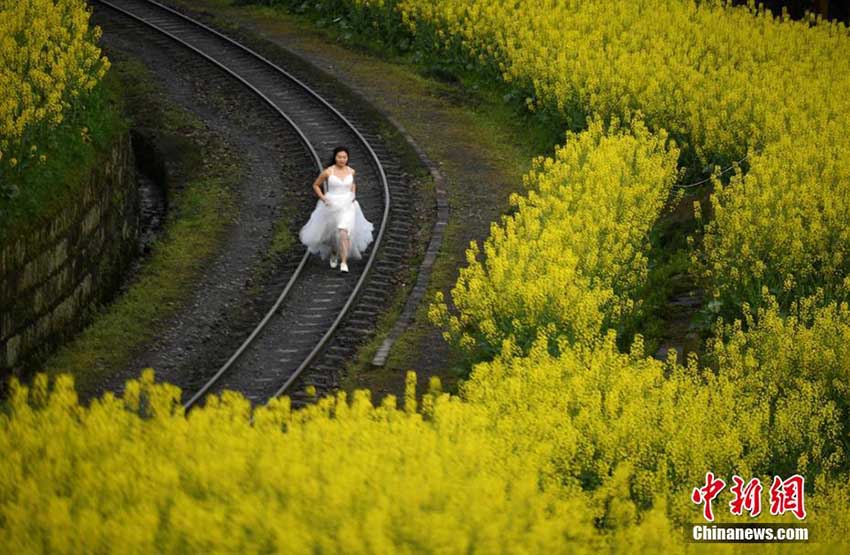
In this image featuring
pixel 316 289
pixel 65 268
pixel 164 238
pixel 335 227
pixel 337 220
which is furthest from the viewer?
pixel 164 238

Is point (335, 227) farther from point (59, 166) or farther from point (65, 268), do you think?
point (59, 166)

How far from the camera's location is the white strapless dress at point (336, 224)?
2195 cm

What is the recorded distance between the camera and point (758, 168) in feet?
69.7

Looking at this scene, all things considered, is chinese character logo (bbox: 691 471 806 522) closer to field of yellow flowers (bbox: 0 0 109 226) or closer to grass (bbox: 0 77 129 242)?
grass (bbox: 0 77 129 242)

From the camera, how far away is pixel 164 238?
24031mm

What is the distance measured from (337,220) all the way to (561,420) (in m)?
9.35

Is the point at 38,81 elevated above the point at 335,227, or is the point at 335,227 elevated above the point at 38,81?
the point at 38,81

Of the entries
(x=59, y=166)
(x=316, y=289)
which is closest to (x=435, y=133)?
(x=316, y=289)

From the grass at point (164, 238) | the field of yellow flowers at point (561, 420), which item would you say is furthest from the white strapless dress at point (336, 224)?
the field of yellow flowers at point (561, 420)

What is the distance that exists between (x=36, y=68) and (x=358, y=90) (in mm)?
9947

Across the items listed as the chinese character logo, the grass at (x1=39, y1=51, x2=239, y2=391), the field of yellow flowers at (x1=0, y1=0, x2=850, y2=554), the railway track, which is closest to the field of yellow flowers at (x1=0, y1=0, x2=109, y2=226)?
the grass at (x1=39, y1=51, x2=239, y2=391)

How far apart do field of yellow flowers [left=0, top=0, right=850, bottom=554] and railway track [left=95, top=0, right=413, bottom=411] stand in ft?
5.07

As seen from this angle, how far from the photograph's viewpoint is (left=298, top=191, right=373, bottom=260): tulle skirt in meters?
22.0

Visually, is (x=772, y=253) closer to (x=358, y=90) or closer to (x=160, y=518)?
(x=160, y=518)
